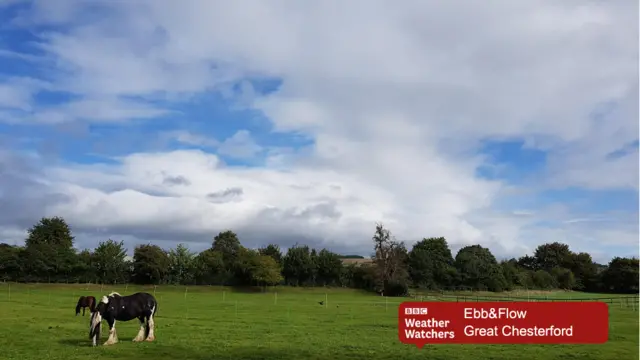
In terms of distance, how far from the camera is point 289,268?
4178 inches

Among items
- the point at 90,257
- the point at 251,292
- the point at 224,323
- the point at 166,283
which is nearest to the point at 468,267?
the point at 251,292

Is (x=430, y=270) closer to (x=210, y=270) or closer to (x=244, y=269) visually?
(x=244, y=269)

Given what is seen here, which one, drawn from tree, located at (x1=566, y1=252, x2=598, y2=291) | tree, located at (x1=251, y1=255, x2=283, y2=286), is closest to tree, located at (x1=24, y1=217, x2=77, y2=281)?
tree, located at (x1=251, y1=255, x2=283, y2=286)

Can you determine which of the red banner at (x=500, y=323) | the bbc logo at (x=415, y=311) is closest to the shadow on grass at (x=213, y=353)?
the bbc logo at (x=415, y=311)

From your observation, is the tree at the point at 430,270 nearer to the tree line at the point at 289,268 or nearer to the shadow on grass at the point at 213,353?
the tree line at the point at 289,268

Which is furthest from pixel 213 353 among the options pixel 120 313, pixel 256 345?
pixel 120 313

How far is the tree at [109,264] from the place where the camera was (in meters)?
93.9

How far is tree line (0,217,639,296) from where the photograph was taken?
301ft

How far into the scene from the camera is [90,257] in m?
94.9

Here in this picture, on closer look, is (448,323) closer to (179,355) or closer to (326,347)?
(326,347)

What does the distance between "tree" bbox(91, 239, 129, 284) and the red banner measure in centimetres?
8121

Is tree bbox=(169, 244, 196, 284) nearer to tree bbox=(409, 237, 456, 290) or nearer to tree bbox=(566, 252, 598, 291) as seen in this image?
tree bbox=(409, 237, 456, 290)

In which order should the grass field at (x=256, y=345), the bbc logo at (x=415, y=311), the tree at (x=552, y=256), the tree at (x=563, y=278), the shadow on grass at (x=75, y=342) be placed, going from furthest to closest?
the tree at (x=552, y=256) → the tree at (x=563, y=278) → the shadow on grass at (x=75, y=342) → the bbc logo at (x=415, y=311) → the grass field at (x=256, y=345)

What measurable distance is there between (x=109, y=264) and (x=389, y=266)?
50.2 m
